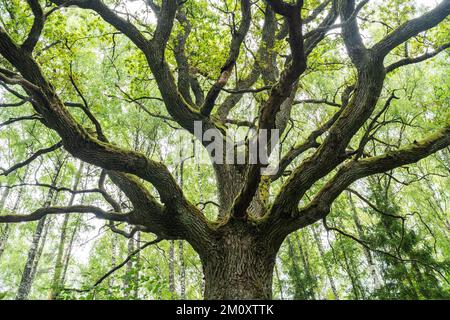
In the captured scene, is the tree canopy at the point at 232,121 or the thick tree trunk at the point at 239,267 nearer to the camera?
the tree canopy at the point at 232,121

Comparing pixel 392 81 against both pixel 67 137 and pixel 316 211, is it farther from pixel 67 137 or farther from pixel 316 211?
pixel 67 137

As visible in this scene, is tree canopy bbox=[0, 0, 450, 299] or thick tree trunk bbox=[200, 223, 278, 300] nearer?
tree canopy bbox=[0, 0, 450, 299]

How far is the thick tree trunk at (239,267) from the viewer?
3549mm

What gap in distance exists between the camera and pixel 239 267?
3.69 m

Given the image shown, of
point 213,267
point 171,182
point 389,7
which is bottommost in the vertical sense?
point 213,267

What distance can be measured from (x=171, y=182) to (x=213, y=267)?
1283 mm

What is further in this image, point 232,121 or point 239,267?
point 232,121

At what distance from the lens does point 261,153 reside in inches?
135

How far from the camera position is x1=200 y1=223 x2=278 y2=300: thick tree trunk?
3549mm

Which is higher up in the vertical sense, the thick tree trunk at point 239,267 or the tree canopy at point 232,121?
the tree canopy at point 232,121

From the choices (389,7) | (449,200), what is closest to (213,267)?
(389,7)

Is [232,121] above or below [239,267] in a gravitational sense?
above

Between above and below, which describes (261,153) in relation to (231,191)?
below

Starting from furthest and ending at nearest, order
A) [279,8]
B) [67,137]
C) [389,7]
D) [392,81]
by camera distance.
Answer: [392,81] < [389,7] < [67,137] < [279,8]
